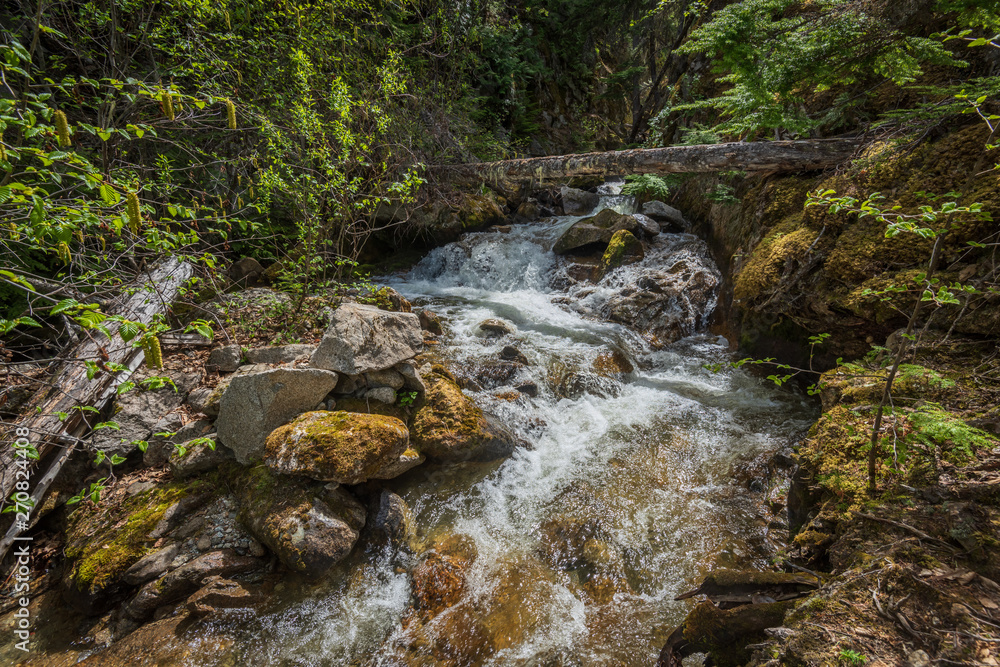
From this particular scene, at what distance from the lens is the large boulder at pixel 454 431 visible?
13.1ft

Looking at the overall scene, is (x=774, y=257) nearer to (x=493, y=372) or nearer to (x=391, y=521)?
(x=493, y=372)

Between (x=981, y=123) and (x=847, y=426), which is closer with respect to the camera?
Answer: (x=847, y=426)

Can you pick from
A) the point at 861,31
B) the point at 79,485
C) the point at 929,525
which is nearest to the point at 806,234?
the point at 861,31

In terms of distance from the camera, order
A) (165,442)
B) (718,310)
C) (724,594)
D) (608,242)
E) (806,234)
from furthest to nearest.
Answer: (608,242) → (718,310) → (806,234) → (165,442) → (724,594)

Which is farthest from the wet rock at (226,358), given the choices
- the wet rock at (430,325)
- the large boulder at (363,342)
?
the wet rock at (430,325)

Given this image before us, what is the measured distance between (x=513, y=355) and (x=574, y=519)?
2761mm

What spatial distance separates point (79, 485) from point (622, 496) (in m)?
A: 5.27

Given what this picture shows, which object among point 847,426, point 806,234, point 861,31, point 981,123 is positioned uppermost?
point 861,31

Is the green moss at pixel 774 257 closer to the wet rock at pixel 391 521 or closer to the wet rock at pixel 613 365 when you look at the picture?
the wet rock at pixel 613 365

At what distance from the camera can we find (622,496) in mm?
3768

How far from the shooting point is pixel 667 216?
31.1 feet

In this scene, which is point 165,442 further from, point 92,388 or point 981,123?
point 981,123

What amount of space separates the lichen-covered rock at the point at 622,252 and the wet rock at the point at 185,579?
789 cm

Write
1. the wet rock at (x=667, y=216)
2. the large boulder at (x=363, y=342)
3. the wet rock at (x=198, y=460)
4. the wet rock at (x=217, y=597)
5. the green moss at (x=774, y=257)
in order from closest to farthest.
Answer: the wet rock at (x=217, y=597)
the wet rock at (x=198, y=460)
the large boulder at (x=363, y=342)
the green moss at (x=774, y=257)
the wet rock at (x=667, y=216)
